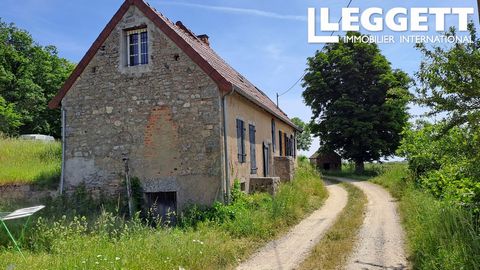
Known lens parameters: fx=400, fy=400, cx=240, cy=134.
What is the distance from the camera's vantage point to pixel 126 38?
12.9 metres

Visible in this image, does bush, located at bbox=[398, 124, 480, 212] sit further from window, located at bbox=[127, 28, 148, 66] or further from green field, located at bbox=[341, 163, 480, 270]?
window, located at bbox=[127, 28, 148, 66]

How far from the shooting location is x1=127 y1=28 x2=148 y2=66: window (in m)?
12.7

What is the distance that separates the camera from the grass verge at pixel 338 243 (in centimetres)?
732

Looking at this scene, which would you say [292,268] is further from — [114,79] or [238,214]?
[114,79]

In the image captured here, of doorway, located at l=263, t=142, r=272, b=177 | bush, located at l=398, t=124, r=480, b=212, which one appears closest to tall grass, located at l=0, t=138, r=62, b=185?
doorway, located at l=263, t=142, r=272, b=177

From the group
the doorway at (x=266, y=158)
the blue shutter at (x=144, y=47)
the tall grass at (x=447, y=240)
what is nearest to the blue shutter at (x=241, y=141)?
the doorway at (x=266, y=158)

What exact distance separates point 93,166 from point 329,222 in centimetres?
751

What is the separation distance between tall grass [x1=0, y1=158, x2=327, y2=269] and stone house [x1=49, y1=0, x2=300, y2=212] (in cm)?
123

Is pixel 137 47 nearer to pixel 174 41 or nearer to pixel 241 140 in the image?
pixel 174 41

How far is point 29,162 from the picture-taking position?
1630 cm

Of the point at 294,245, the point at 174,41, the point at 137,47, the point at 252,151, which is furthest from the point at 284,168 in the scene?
the point at 294,245

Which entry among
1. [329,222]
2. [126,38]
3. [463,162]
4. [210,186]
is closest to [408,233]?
[329,222]

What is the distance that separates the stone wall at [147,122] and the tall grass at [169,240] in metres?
1.35

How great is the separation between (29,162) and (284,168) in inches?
415
